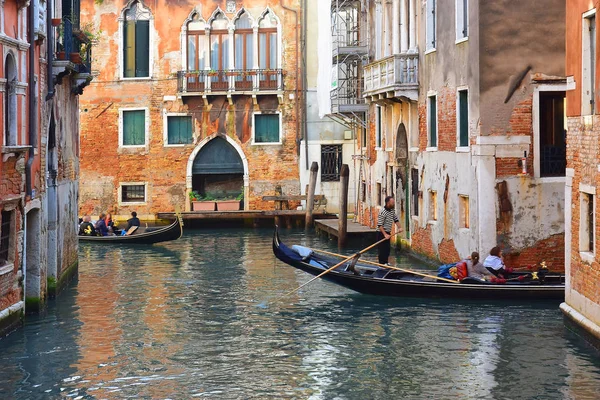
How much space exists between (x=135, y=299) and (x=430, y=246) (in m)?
4.95

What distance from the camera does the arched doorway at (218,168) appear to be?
26.8 meters

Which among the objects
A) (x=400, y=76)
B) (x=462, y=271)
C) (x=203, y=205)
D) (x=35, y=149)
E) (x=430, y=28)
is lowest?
(x=462, y=271)

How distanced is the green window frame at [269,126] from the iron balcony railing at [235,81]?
74cm

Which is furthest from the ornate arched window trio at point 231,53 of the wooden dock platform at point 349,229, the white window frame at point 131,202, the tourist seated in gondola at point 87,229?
the tourist seated in gondola at point 87,229

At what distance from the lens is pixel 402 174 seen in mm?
19609

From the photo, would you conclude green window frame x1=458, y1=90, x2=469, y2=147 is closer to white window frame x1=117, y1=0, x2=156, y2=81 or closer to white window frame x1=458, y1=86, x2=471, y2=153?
white window frame x1=458, y1=86, x2=471, y2=153

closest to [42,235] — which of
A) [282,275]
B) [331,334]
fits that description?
[331,334]

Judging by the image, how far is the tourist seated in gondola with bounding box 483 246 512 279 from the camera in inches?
531

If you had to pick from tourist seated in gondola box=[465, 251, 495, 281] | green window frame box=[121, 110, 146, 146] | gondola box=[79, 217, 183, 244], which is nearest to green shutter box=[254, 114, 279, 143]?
green window frame box=[121, 110, 146, 146]

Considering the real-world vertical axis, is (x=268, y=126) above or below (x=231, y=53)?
below

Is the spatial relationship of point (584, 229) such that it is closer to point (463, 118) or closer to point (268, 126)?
point (463, 118)

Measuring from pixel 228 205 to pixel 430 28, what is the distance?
10060 millimetres

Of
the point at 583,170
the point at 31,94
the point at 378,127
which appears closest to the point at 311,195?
the point at 378,127

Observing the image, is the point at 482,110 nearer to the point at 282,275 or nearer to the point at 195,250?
the point at 282,275
